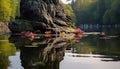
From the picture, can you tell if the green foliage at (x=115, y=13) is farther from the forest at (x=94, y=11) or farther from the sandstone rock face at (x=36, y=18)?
the sandstone rock face at (x=36, y=18)

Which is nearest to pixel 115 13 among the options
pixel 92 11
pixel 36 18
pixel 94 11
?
pixel 94 11

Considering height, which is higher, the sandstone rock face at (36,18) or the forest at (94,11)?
the forest at (94,11)

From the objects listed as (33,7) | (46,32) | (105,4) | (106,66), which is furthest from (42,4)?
(105,4)

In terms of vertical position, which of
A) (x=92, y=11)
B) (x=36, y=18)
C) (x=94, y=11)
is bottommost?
(x=36, y=18)

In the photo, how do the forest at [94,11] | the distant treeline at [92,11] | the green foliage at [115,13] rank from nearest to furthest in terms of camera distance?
the green foliage at [115,13], the forest at [94,11], the distant treeline at [92,11]

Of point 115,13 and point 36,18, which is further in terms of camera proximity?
point 115,13

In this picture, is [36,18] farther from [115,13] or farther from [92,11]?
[92,11]

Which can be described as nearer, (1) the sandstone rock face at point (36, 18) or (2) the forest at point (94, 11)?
(1) the sandstone rock face at point (36, 18)

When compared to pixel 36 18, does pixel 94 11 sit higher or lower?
higher

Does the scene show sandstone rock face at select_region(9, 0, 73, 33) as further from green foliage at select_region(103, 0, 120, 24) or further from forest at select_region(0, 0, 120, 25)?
green foliage at select_region(103, 0, 120, 24)

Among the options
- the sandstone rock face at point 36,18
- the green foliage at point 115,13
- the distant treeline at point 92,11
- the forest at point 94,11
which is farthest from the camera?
the distant treeline at point 92,11

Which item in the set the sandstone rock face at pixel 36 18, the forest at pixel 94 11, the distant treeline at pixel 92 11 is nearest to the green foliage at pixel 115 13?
the forest at pixel 94 11

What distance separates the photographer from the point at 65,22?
65000 millimetres

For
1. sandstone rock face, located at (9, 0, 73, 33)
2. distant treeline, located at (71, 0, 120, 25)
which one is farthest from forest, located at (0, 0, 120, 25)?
sandstone rock face, located at (9, 0, 73, 33)
